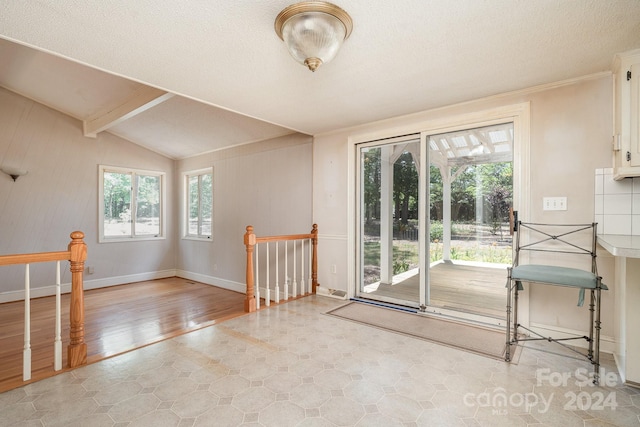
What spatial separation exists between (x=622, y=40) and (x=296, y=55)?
209 cm

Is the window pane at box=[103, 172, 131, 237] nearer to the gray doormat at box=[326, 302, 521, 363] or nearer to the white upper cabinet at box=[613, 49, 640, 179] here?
the gray doormat at box=[326, 302, 521, 363]

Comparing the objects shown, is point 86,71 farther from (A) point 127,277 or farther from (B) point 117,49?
(A) point 127,277

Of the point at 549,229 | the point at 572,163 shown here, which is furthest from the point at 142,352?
the point at 572,163

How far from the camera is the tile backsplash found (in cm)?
225

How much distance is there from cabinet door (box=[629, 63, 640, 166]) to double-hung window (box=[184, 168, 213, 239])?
18.7ft

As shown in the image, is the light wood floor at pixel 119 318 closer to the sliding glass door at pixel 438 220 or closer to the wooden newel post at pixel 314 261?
the wooden newel post at pixel 314 261

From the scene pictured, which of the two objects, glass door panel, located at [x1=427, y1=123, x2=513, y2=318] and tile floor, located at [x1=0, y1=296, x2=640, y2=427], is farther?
glass door panel, located at [x1=427, y1=123, x2=513, y2=318]

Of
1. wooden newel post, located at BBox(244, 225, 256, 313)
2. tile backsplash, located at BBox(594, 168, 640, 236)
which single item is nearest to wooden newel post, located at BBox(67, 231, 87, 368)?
wooden newel post, located at BBox(244, 225, 256, 313)

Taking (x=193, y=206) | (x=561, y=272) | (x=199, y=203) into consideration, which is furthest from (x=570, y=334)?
(x=193, y=206)

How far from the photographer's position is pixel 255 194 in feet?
16.6

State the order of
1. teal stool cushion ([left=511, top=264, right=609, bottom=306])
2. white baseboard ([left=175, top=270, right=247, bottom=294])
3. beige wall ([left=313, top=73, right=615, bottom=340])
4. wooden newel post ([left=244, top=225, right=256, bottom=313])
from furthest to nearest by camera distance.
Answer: white baseboard ([left=175, top=270, right=247, bottom=294]), wooden newel post ([left=244, top=225, right=256, bottom=313]), beige wall ([left=313, top=73, right=615, bottom=340]), teal stool cushion ([left=511, top=264, right=609, bottom=306])

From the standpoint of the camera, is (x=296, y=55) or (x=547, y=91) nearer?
(x=296, y=55)

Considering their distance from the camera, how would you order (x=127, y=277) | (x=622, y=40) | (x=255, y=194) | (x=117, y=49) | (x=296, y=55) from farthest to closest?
(x=127, y=277) < (x=255, y=194) < (x=117, y=49) < (x=622, y=40) < (x=296, y=55)

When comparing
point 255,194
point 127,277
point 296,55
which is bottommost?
point 127,277
